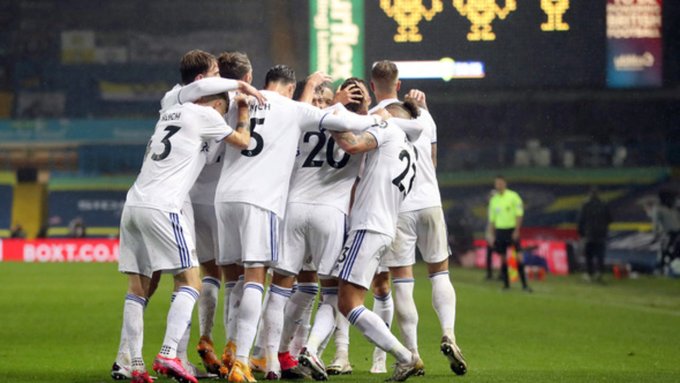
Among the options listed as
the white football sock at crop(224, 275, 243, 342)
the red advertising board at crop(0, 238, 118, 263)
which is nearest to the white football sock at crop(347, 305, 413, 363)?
the white football sock at crop(224, 275, 243, 342)

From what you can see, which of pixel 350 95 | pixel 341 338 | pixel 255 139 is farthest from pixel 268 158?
pixel 341 338

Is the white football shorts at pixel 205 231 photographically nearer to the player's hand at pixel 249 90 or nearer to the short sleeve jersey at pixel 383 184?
the player's hand at pixel 249 90

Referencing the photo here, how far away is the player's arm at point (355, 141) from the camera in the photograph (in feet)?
24.5

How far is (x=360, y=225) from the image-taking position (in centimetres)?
762

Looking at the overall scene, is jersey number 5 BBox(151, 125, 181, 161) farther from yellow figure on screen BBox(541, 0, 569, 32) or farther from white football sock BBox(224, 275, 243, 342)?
yellow figure on screen BBox(541, 0, 569, 32)

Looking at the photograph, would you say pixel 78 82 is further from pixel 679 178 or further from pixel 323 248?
pixel 323 248

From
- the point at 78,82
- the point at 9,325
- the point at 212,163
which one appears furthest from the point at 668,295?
the point at 78,82

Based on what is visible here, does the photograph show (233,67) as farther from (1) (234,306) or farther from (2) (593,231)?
(2) (593,231)

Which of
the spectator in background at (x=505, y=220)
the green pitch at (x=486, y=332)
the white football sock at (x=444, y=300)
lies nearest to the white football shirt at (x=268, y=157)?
the green pitch at (x=486, y=332)

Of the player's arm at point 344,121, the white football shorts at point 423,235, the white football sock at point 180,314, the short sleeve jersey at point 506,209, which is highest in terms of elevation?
the player's arm at point 344,121

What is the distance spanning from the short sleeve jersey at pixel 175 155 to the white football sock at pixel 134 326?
66cm

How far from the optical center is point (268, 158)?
7.70 metres

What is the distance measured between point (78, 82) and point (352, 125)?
31023 mm

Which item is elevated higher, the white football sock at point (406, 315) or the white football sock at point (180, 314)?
the white football sock at point (180, 314)
